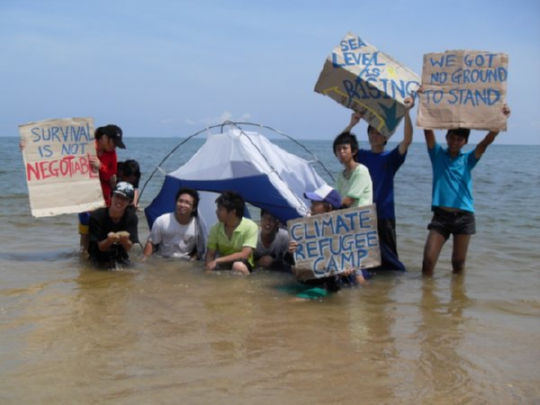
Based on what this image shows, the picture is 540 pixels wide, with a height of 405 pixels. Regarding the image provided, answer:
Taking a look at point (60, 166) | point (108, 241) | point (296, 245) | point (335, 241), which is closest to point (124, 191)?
point (108, 241)

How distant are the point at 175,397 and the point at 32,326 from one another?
5.42 feet

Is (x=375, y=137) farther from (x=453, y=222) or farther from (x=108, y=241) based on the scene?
(x=108, y=241)

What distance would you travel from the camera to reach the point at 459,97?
5.38m

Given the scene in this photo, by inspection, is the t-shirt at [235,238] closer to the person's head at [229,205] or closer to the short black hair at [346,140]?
the person's head at [229,205]

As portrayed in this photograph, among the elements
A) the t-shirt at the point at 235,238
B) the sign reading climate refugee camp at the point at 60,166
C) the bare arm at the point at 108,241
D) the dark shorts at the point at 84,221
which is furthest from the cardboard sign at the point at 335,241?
the dark shorts at the point at 84,221

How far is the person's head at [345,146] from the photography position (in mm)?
5703

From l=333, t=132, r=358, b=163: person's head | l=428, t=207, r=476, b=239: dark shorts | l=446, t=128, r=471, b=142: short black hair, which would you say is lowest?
l=428, t=207, r=476, b=239: dark shorts

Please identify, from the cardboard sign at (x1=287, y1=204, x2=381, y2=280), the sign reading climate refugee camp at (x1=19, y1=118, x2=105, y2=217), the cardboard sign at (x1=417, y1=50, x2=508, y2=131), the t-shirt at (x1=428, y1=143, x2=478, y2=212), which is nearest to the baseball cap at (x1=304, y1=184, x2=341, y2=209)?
the cardboard sign at (x1=287, y1=204, x2=381, y2=280)

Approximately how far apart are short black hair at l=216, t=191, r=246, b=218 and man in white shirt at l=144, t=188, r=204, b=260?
600mm

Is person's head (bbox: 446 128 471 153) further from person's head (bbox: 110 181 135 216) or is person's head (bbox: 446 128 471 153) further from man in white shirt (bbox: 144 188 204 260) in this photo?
person's head (bbox: 110 181 135 216)

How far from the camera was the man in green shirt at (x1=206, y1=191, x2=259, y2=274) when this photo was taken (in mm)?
6000

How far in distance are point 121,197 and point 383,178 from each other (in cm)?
259

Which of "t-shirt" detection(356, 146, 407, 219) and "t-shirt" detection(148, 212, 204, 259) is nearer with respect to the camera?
"t-shirt" detection(356, 146, 407, 219)

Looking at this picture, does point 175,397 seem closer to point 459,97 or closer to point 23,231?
point 459,97
